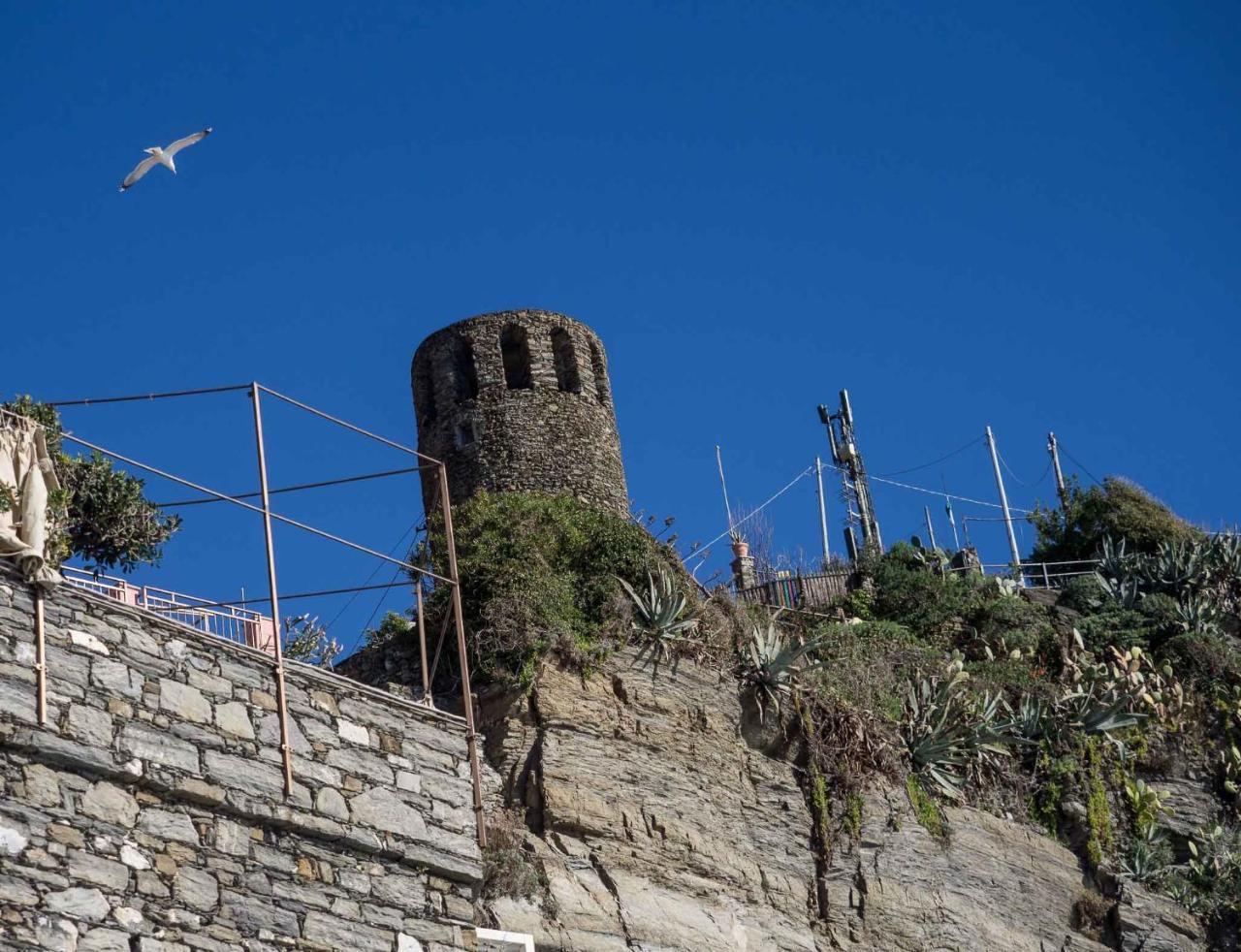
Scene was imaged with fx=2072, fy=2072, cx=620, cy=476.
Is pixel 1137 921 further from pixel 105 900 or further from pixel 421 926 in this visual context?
pixel 105 900

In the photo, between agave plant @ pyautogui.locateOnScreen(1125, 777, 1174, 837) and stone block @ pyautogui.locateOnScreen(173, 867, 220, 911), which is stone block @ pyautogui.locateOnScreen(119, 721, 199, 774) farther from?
agave plant @ pyautogui.locateOnScreen(1125, 777, 1174, 837)

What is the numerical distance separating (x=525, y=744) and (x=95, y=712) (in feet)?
22.2

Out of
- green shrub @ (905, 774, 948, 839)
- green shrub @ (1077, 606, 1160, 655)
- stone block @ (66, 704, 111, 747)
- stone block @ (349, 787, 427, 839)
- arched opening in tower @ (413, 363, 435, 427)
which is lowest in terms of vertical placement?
stone block @ (349, 787, 427, 839)

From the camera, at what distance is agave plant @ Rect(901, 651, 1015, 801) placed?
22.9 meters

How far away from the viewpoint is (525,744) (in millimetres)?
19297

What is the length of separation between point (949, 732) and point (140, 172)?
11100mm

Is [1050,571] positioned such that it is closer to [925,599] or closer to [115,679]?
[925,599]

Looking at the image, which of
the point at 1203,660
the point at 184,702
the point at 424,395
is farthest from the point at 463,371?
the point at 184,702

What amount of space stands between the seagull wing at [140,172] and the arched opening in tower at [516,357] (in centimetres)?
853

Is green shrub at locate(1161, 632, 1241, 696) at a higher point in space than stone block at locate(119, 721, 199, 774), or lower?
higher

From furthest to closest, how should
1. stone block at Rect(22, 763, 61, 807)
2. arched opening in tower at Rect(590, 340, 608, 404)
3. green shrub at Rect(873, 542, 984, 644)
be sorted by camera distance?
green shrub at Rect(873, 542, 984, 644), arched opening in tower at Rect(590, 340, 608, 404), stone block at Rect(22, 763, 61, 807)

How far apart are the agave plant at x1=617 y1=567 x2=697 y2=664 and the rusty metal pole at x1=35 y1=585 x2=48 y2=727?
8896 millimetres

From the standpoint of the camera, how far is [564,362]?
1053 inches

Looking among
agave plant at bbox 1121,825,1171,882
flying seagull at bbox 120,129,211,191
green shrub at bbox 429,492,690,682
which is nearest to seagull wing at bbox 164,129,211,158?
flying seagull at bbox 120,129,211,191
